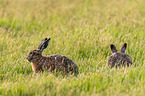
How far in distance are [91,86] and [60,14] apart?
637 centimetres

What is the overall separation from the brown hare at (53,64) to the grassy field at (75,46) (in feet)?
0.55

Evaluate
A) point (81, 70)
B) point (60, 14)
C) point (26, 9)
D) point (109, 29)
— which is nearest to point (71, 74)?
point (81, 70)

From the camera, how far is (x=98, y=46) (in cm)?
655

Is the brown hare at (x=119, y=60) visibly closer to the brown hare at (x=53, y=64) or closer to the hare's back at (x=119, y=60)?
the hare's back at (x=119, y=60)

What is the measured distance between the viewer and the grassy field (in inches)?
169

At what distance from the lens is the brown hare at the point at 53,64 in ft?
16.3

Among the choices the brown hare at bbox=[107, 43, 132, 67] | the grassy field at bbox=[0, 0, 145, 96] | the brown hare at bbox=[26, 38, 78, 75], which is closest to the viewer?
the grassy field at bbox=[0, 0, 145, 96]

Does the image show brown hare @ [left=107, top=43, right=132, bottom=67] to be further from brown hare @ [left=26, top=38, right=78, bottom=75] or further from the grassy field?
brown hare @ [left=26, top=38, right=78, bottom=75]

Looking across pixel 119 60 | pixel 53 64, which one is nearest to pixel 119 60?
pixel 119 60

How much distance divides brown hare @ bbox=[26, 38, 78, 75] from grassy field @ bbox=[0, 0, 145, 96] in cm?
17

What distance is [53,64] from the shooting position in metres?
5.07

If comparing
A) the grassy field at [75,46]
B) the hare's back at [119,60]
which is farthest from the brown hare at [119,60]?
the grassy field at [75,46]

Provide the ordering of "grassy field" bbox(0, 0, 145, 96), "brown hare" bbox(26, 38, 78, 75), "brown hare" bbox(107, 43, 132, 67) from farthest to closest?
"brown hare" bbox(107, 43, 132, 67) → "brown hare" bbox(26, 38, 78, 75) → "grassy field" bbox(0, 0, 145, 96)

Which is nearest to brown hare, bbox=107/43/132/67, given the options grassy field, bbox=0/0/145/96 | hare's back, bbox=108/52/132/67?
hare's back, bbox=108/52/132/67
